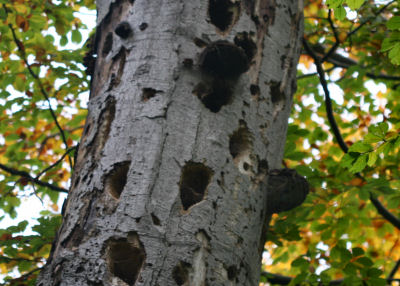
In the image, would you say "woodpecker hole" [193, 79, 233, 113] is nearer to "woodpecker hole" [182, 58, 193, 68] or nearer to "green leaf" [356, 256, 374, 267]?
"woodpecker hole" [182, 58, 193, 68]

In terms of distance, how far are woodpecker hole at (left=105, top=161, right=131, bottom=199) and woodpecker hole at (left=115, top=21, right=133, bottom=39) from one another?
713 millimetres

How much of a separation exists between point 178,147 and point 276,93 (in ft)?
2.33

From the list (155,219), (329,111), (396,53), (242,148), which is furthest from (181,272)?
(329,111)

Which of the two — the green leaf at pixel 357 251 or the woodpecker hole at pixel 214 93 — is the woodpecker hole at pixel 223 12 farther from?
the green leaf at pixel 357 251

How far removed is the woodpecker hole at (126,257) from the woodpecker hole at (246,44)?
104 cm

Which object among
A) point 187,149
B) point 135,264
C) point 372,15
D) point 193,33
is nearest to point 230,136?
point 187,149

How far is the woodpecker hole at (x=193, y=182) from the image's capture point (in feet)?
5.91

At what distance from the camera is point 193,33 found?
2.13 meters

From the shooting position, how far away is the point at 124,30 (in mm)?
2186

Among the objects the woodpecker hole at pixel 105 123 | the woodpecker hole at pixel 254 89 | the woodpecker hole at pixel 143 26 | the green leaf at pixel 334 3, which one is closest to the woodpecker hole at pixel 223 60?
the woodpecker hole at pixel 254 89

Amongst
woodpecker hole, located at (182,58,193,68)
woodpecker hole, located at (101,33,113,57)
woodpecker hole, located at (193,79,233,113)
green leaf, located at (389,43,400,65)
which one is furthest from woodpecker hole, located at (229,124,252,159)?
green leaf, located at (389,43,400,65)

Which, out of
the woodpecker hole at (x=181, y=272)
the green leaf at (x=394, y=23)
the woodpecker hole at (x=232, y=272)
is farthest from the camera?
the green leaf at (x=394, y=23)

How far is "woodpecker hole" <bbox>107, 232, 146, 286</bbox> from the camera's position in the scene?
162 centimetres

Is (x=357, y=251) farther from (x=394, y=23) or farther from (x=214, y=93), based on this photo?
(x=214, y=93)
